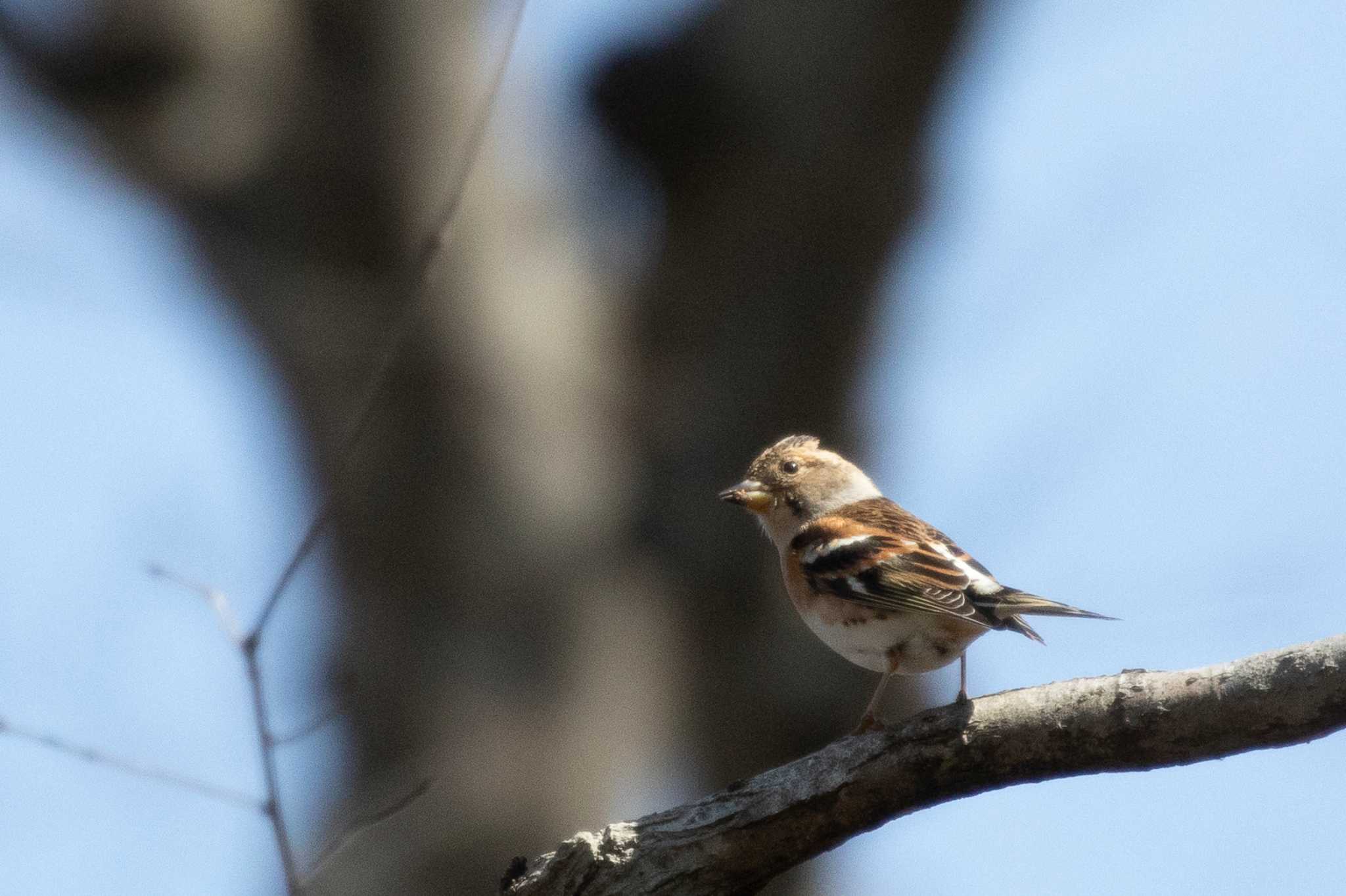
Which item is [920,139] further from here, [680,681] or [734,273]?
[680,681]

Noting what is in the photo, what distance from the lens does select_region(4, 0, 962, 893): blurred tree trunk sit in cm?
596

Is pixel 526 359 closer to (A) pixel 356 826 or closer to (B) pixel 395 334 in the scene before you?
Result: (A) pixel 356 826

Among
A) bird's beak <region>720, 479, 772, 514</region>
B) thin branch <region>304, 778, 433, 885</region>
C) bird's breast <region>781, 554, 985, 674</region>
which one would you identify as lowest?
thin branch <region>304, 778, 433, 885</region>

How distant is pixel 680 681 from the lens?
259 inches

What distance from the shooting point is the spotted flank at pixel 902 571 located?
3.30 m

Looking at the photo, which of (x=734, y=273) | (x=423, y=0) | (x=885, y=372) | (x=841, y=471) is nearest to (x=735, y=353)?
(x=734, y=273)

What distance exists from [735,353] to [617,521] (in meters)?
1.02

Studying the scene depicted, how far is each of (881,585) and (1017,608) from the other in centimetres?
39

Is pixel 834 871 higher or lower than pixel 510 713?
lower

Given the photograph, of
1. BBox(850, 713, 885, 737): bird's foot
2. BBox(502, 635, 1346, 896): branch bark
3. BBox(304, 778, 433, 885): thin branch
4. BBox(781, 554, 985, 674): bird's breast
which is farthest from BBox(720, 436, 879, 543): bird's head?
BBox(502, 635, 1346, 896): branch bark

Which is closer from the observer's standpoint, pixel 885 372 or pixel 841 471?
pixel 841 471

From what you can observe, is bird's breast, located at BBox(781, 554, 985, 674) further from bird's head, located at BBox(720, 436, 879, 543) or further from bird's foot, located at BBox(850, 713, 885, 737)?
bird's head, located at BBox(720, 436, 879, 543)

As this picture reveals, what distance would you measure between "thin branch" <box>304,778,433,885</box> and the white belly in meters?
1.48

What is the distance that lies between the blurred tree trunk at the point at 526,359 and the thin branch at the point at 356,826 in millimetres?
777
